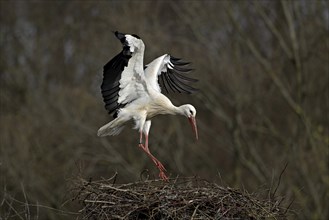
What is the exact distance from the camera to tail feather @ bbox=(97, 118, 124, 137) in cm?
1313

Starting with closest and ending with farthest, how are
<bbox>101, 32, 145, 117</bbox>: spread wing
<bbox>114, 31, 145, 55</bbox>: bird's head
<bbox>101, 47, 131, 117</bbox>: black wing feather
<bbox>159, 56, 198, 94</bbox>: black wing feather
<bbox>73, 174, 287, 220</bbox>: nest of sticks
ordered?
<bbox>73, 174, 287, 220</bbox>: nest of sticks
<bbox>114, 31, 145, 55</bbox>: bird's head
<bbox>101, 32, 145, 117</bbox>: spread wing
<bbox>101, 47, 131, 117</bbox>: black wing feather
<bbox>159, 56, 198, 94</bbox>: black wing feather

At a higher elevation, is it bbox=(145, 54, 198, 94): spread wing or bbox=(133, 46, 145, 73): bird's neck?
bbox=(133, 46, 145, 73): bird's neck

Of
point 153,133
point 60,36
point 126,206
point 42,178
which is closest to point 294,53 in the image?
point 153,133

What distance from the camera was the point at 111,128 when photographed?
13.3 meters

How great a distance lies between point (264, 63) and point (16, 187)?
8.09 meters

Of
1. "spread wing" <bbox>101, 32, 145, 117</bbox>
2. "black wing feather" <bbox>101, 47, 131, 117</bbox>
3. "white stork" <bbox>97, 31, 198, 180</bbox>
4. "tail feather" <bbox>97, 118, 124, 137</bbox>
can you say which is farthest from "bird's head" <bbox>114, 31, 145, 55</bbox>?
"tail feather" <bbox>97, 118, 124, 137</bbox>

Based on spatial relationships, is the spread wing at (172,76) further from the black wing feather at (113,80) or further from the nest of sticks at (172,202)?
the nest of sticks at (172,202)

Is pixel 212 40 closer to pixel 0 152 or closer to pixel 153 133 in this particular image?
pixel 153 133

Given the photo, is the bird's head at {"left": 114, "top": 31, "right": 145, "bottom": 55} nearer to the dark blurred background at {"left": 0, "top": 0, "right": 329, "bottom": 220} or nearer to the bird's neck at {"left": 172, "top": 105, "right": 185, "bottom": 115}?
the bird's neck at {"left": 172, "top": 105, "right": 185, "bottom": 115}

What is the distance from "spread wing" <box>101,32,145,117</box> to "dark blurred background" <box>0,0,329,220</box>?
9.04 meters

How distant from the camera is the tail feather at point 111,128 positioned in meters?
13.1

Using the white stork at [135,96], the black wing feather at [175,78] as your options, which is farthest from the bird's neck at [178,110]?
the black wing feather at [175,78]

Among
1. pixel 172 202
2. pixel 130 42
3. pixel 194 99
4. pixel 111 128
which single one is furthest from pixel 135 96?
pixel 194 99

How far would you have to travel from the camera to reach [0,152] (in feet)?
74.8
